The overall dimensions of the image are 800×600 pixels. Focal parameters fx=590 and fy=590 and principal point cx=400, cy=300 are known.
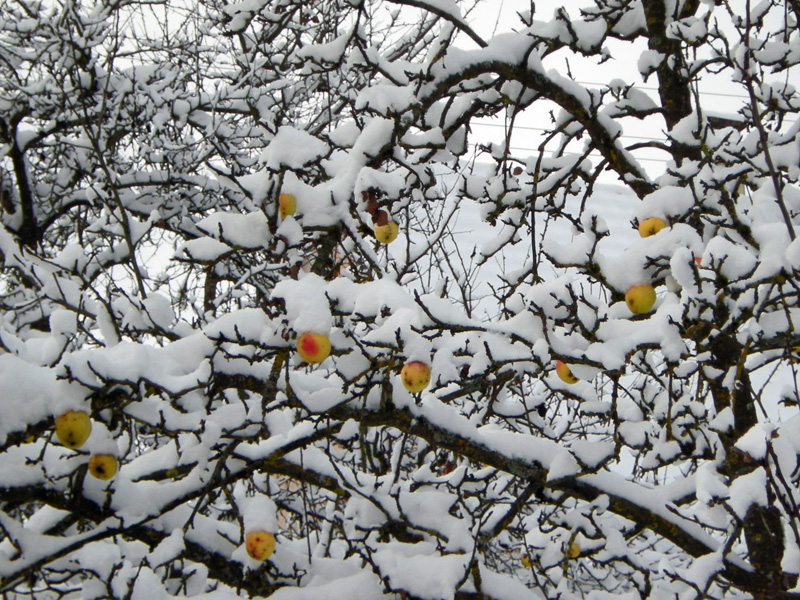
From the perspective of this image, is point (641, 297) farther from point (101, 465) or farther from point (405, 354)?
point (101, 465)

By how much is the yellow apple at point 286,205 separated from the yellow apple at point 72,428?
0.79 meters

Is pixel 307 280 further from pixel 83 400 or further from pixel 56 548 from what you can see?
pixel 56 548

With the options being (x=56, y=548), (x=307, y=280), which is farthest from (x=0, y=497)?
(x=307, y=280)

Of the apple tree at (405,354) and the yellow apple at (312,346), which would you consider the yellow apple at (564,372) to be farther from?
the yellow apple at (312,346)

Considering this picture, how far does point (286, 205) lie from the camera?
1667mm

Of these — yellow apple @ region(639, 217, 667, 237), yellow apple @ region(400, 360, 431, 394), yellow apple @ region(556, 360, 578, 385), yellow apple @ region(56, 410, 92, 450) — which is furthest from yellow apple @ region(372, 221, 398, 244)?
yellow apple @ region(56, 410, 92, 450)

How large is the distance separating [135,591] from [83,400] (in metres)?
0.82

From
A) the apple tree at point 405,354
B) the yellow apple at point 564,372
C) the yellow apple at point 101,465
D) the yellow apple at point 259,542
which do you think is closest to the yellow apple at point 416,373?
the apple tree at point 405,354

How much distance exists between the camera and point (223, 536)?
2498mm

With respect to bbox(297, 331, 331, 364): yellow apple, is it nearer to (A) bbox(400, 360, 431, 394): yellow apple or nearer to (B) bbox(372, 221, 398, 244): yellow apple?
(A) bbox(400, 360, 431, 394): yellow apple

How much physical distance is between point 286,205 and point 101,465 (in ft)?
3.30

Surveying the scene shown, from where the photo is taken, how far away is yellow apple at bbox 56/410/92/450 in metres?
1.61

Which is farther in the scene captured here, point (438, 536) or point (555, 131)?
point (555, 131)

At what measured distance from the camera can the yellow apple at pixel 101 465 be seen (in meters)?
1.84
